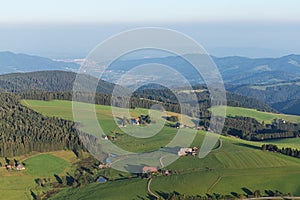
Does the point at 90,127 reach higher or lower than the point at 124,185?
higher

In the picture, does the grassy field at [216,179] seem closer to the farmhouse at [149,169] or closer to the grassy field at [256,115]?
the farmhouse at [149,169]

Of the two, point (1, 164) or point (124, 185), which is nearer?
point (124, 185)

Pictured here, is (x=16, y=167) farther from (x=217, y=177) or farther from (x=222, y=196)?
(x=222, y=196)

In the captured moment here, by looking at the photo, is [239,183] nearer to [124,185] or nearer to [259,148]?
[124,185]

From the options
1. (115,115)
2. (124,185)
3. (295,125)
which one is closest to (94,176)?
(124,185)

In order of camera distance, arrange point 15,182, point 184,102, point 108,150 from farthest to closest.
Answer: point 184,102
point 108,150
point 15,182

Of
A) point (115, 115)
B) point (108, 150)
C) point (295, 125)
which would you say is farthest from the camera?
point (295, 125)

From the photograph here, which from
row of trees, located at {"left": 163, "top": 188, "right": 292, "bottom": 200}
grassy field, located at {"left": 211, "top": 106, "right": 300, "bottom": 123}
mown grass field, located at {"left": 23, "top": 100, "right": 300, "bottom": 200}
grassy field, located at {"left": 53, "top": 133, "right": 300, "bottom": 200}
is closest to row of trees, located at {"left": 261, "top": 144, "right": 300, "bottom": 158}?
mown grass field, located at {"left": 23, "top": 100, "right": 300, "bottom": 200}

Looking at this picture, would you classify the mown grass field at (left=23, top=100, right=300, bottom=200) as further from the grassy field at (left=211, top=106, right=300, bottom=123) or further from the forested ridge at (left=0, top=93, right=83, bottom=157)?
the grassy field at (left=211, top=106, right=300, bottom=123)
